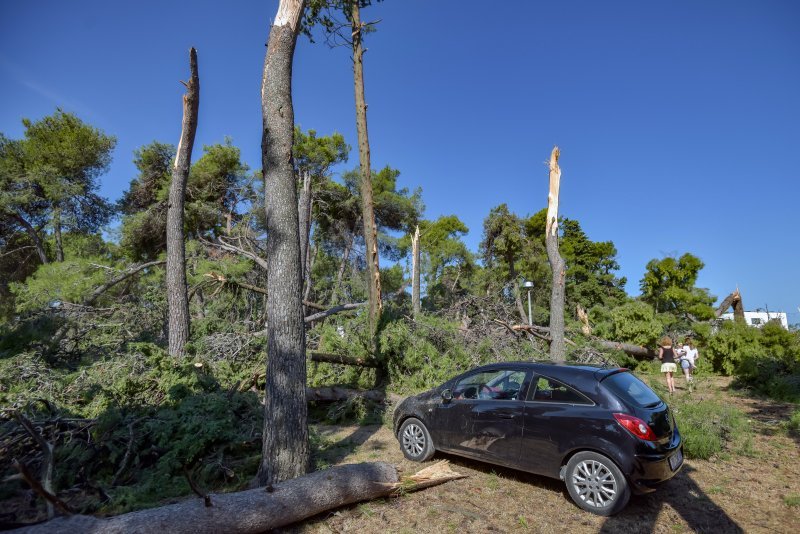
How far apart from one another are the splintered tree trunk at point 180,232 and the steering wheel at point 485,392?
252 inches

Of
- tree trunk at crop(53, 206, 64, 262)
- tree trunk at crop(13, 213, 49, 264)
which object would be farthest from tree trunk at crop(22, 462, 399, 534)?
tree trunk at crop(13, 213, 49, 264)

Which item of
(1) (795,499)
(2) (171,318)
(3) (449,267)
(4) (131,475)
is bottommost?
(1) (795,499)

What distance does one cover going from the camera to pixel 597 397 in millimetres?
4219

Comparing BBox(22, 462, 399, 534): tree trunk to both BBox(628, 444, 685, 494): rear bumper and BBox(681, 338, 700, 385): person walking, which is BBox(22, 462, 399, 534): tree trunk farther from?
BBox(681, 338, 700, 385): person walking

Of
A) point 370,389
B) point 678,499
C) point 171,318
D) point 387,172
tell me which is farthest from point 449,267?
point 678,499

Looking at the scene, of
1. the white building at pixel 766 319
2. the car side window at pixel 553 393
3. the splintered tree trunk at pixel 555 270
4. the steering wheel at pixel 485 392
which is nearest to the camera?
the car side window at pixel 553 393

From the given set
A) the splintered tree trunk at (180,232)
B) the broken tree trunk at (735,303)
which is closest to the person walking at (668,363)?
the broken tree trunk at (735,303)

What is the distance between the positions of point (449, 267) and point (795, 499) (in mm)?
24525

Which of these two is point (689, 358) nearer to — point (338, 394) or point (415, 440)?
point (338, 394)

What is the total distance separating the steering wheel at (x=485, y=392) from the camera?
5072 millimetres

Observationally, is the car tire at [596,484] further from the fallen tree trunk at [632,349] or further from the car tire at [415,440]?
the fallen tree trunk at [632,349]

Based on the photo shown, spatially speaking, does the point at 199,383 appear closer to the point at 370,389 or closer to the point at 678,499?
the point at 370,389

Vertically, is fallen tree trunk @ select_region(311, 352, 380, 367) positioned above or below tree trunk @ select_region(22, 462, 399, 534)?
above

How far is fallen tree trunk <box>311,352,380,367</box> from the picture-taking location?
926 cm
